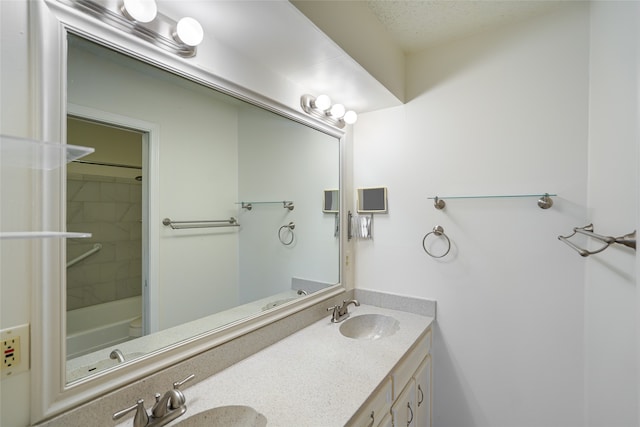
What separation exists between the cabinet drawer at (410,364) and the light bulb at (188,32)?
1.53m

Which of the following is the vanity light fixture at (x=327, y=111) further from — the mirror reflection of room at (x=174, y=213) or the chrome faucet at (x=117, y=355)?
the chrome faucet at (x=117, y=355)

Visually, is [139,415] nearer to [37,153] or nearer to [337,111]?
[37,153]

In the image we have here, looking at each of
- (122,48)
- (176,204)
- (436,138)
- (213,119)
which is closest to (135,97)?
(122,48)

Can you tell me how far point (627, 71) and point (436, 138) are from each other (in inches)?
32.6

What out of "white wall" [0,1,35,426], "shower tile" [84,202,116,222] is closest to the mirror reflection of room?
"shower tile" [84,202,116,222]

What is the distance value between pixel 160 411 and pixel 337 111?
1647mm

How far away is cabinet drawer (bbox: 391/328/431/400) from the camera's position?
1.28 metres

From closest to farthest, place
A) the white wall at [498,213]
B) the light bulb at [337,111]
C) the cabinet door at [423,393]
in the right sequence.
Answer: the white wall at [498,213]
the cabinet door at [423,393]
the light bulb at [337,111]

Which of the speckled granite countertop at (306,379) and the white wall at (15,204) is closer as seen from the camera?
the white wall at (15,204)

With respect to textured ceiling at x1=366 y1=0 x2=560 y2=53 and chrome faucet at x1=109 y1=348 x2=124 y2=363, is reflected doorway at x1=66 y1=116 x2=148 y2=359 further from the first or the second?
textured ceiling at x1=366 y1=0 x2=560 y2=53

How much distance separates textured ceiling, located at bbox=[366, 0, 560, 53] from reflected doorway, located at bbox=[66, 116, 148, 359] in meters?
1.34

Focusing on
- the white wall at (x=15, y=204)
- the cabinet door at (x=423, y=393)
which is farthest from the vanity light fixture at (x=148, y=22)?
the cabinet door at (x=423, y=393)

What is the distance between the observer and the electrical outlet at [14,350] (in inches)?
26.5

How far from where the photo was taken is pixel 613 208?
1162 mm
